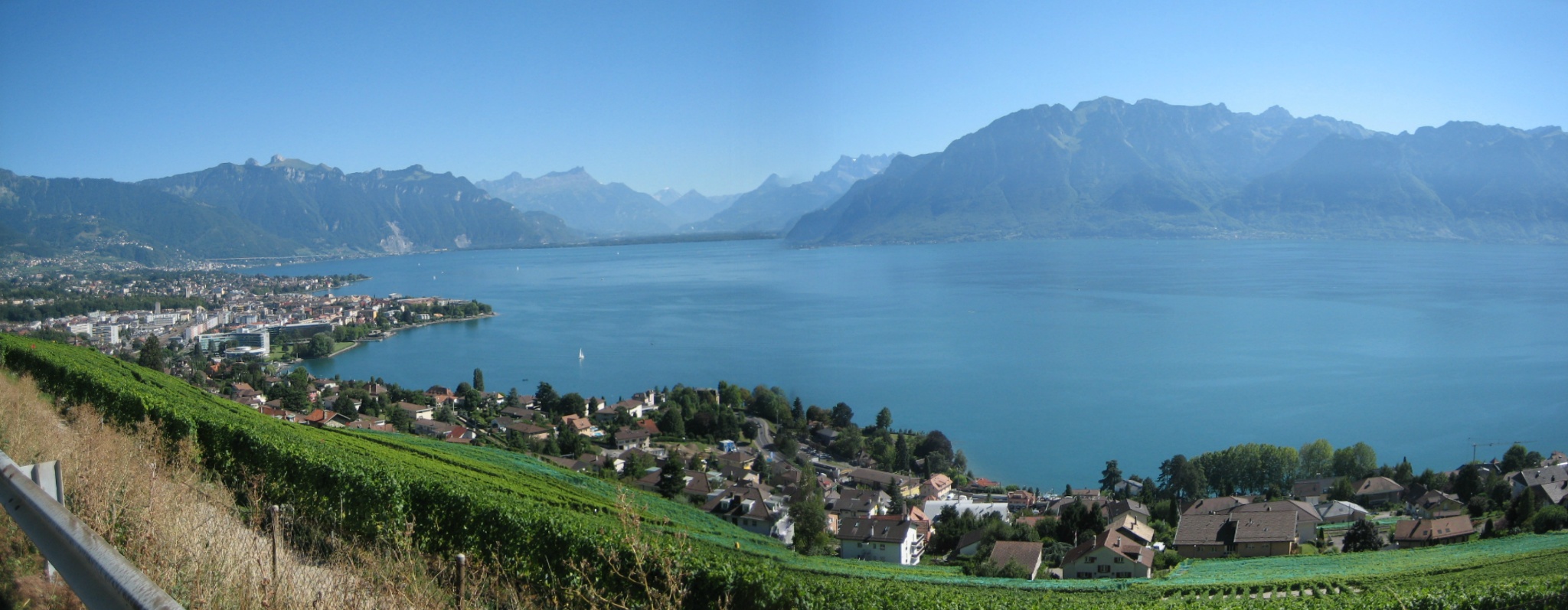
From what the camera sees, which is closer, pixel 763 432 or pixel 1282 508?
pixel 1282 508

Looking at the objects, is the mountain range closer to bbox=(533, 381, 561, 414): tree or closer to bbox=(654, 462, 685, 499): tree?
bbox=(533, 381, 561, 414): tree

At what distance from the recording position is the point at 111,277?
43969mm

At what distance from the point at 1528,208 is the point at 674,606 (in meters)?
94.5

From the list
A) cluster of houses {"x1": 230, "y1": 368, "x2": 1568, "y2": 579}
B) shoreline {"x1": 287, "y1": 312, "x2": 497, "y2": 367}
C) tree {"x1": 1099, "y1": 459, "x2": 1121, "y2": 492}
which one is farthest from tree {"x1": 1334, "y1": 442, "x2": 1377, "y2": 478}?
shoreline {"x1": 287, "y1": 312, "x2": 497, "y2": 367}

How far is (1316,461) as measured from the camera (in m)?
12.4

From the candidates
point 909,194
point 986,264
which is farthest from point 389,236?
point 986,264

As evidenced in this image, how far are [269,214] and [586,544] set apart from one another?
4942 inches

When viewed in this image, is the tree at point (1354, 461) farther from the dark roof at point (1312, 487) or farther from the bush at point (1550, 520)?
the bush at point (1550, 520)

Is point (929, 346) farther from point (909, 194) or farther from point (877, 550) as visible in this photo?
point (909, 194)

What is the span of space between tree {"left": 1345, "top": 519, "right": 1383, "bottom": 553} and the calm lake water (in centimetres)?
468

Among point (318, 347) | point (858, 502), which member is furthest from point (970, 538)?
point (318, 347)

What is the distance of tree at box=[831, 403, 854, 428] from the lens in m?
15.2

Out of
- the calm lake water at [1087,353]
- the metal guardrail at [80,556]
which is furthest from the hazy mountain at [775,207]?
the metal guardrail at [80,556]

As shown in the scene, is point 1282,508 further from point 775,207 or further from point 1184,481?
point 775,207
